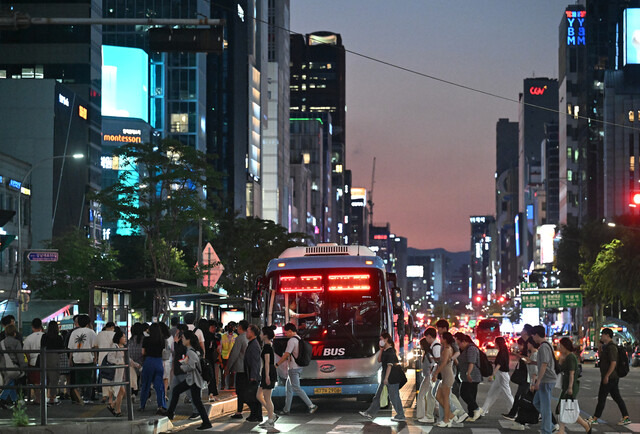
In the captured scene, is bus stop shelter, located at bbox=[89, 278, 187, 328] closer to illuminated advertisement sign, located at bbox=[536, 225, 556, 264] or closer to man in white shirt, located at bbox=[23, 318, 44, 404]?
man in white shirt, located at bbox=[23, 318, 44, 404]

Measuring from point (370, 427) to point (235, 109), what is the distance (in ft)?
431

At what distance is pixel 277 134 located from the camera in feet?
595

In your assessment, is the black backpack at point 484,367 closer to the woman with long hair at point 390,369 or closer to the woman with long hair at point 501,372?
the woman with long hair at point 501,372

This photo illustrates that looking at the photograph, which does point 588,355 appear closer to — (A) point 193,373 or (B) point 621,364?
(B) point 621,364

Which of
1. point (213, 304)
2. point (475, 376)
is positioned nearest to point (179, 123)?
point (213, 304)

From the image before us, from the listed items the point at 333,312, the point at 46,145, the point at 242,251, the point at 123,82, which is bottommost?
the point at 333,312

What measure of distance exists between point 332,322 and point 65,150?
79734 mm

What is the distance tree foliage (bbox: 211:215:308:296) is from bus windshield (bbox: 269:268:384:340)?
5523 cm

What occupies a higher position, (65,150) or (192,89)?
(192,89)

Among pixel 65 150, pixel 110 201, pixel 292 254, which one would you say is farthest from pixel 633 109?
pixel 292 254

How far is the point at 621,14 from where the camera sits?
13662 centimetres

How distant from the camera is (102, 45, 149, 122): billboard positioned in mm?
122688

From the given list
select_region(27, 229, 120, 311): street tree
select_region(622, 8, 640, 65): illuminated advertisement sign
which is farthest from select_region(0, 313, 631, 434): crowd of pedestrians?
select_region(622, 8, 640, 65): illuminated advertisement sign

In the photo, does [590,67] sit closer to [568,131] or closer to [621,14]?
[568,131]
